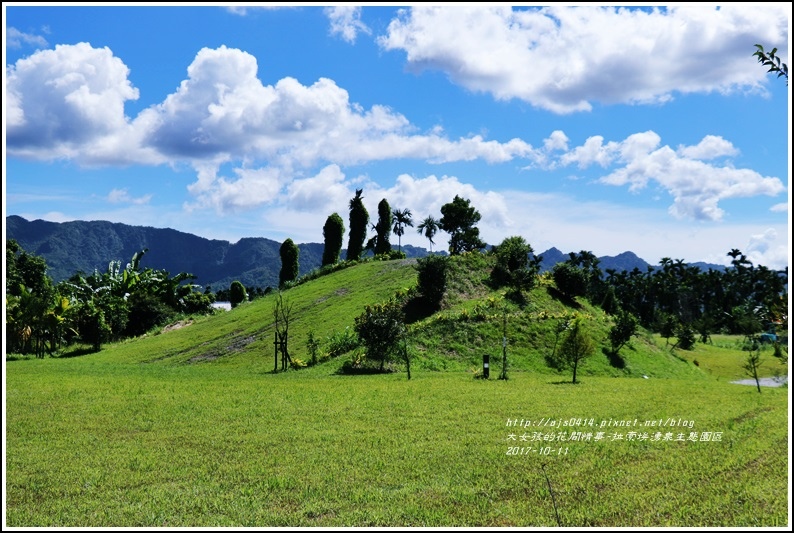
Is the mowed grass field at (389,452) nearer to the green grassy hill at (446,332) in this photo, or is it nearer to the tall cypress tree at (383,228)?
the green grassy hill at (446,332)

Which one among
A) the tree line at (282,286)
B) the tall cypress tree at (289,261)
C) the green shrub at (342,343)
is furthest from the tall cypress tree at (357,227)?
the green shrub at (342,343)

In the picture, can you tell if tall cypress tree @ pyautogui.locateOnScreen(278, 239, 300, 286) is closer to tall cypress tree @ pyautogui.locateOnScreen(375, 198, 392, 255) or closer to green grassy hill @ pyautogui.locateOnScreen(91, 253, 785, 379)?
tall cypress tree @ pyautogui.locateOnScreen(375, 198, 392, 255)

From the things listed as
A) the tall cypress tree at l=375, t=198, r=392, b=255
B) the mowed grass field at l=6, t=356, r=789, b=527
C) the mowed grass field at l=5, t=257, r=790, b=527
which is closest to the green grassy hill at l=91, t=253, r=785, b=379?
the mowed grass field at l=5, t=257, r=790, b=527

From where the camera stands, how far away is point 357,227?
8606 cm

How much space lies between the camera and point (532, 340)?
44812mm

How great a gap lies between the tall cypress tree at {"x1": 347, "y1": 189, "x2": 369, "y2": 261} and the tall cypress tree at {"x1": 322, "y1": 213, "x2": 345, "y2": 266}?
162 cm

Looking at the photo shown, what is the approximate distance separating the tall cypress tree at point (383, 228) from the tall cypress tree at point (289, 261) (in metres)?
12.2

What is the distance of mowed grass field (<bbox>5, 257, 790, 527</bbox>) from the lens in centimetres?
1112

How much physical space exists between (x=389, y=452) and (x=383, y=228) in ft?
245

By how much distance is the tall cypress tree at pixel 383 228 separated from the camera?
289 ft

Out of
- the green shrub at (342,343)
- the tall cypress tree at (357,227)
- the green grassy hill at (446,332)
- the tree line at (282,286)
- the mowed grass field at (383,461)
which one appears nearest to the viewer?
the mowed grass field at (383,461)

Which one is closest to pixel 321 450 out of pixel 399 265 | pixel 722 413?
pixel 722 413

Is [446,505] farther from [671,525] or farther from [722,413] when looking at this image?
[722,413]

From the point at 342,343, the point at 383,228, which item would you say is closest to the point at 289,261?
the point at 383,228
